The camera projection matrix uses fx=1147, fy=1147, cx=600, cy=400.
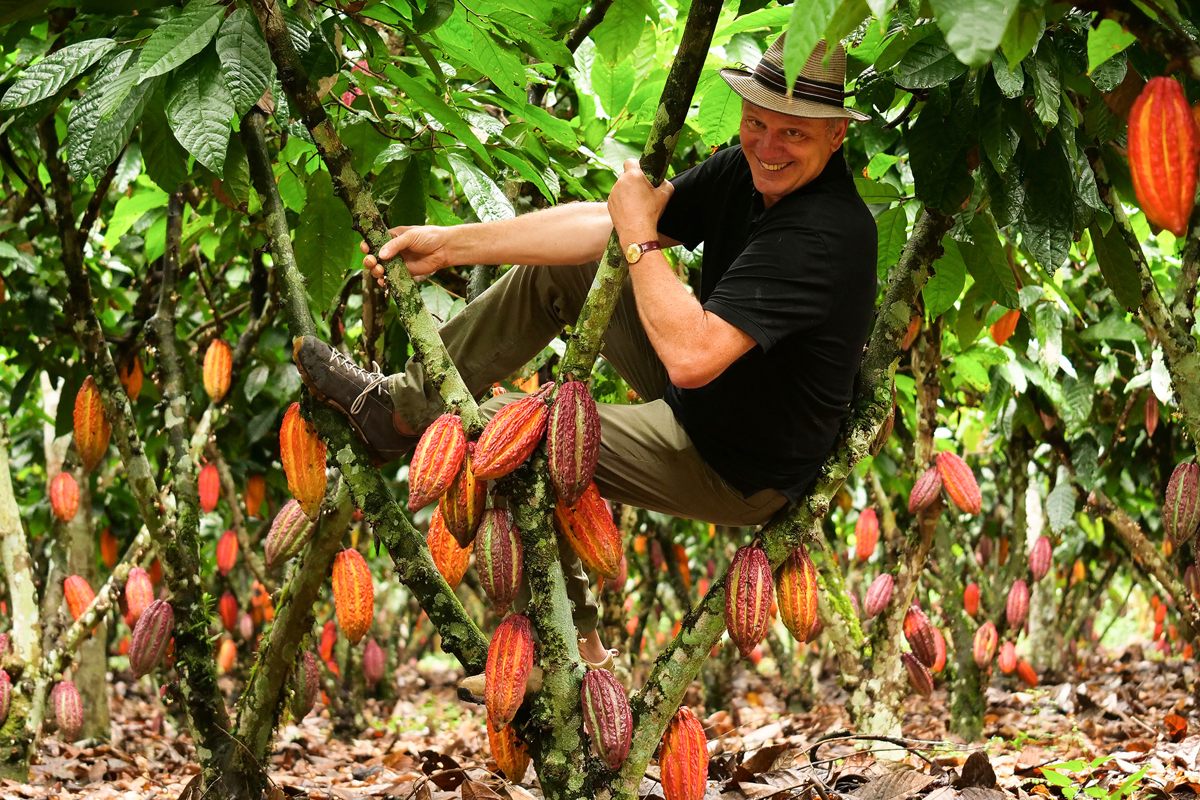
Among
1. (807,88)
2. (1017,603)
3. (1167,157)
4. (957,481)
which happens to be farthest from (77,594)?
(1017,603)

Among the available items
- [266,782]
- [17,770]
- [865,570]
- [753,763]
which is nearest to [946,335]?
[753,763]

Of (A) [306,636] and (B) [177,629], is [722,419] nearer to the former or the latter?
(A) [306,636]

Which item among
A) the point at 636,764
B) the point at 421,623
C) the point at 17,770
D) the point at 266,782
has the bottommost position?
the point at 421,623

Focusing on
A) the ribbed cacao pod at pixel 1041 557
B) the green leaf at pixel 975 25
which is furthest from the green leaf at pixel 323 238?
the ribbed cacao pod at pixel 1041 557

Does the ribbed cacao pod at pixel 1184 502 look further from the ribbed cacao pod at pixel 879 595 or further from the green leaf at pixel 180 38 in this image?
the green leaf at pixel 180 38

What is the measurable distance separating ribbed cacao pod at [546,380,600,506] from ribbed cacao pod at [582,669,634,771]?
0.29 metres

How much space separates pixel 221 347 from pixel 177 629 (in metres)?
0.97

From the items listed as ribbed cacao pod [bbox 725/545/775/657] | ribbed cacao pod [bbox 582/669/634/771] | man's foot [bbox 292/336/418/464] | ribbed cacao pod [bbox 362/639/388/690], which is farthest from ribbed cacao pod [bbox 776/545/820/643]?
ribbed cacao pod [bbox 362/639/388/690]

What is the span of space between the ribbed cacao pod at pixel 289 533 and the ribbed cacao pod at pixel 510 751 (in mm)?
648

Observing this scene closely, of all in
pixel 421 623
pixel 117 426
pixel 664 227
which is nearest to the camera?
pixel 664 227

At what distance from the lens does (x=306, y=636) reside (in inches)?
96.7

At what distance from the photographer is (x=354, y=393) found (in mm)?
2016

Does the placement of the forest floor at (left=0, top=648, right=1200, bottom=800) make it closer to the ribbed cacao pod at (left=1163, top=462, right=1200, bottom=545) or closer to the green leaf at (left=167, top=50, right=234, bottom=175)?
the ribbed cacao pod at (left=1163, top=462, right=1200, bottom=545)

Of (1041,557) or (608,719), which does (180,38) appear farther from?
(1041,557)
